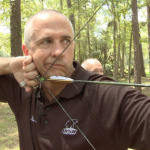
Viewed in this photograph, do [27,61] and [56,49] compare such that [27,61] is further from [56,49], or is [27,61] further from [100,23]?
[100,23]

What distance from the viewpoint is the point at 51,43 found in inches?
49.1

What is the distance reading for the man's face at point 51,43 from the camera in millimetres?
1225

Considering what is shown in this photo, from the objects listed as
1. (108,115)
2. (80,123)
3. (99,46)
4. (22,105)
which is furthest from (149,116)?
(99,46)

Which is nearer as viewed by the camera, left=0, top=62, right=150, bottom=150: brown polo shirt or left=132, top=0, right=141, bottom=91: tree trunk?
left=0, top=62, right=150, bottom=150: brown polo shirt

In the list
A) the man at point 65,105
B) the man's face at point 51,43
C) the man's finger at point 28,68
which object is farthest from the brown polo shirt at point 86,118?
the man's finger at point 28,68

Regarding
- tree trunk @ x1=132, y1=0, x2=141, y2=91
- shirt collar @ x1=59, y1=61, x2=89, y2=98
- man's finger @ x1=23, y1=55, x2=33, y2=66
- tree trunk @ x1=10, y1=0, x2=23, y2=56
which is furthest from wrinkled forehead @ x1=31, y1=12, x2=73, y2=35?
tree trunk @ x1=132, y1=0, x2=141, y2=91

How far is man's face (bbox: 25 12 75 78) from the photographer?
122cm

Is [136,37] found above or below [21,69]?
above

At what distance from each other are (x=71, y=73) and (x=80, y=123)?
0.44 meters

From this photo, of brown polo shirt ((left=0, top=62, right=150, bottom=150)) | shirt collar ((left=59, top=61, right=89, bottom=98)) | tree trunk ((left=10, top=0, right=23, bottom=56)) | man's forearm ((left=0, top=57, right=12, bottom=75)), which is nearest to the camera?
brown polo shirt ((left=0, top=62, right=150, bottom=150))

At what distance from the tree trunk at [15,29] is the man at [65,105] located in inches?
207

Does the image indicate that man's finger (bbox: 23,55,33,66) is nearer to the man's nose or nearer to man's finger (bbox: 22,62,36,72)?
man's finger (bbox: 22,62,36,72)

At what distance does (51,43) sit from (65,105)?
0.46 meters

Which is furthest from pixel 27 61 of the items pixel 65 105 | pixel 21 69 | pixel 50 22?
pixel 65 105
